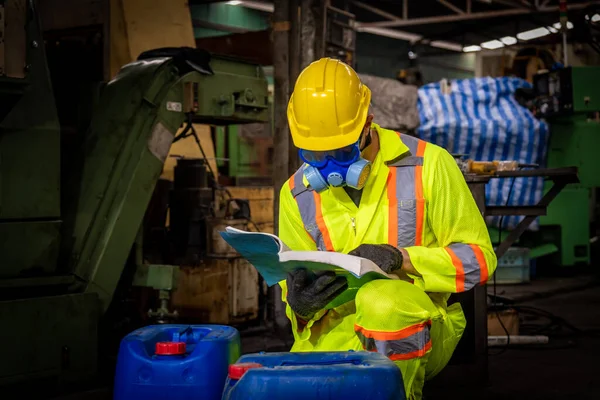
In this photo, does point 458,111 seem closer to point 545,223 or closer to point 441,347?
point 545,223

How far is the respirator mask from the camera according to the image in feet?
8.57

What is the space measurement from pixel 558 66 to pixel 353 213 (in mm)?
6943

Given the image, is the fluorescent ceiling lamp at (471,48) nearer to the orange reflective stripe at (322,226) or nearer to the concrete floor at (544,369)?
the concrete floor at (544,369)

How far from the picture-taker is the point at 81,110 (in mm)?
4723

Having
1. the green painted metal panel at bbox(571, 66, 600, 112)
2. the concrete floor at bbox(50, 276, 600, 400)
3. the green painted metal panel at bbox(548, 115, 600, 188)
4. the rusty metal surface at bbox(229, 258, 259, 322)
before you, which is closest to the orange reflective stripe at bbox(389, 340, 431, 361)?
the concrete floor at bbox(50, 276, 600, 400)

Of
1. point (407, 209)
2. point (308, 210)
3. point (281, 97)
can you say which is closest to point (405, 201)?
point (407, 209)

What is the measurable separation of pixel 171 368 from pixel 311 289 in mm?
513

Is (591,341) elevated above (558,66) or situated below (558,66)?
below

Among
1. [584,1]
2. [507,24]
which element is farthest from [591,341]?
[507,24]

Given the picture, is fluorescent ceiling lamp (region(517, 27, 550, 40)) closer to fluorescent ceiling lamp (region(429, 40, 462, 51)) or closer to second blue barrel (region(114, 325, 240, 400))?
fluorescent ceiling lamp (region(429, 40, 462, 51))

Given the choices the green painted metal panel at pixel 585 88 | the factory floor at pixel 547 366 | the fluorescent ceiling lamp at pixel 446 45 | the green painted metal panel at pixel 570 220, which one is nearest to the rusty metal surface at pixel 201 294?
the factory floor at pixel 547 366

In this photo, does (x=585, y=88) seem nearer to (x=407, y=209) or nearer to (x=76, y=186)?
(x=76, y=186)

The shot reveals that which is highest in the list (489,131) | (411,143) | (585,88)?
(585,88)

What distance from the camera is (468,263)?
2.56 metres
